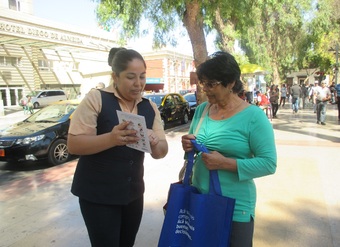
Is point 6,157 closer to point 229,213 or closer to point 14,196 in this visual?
point 14,196

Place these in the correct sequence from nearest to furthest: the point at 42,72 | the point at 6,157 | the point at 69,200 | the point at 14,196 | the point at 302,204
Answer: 1. the point at 302,204
2. the point at 69,200
3. the point at 14,196
4. the point at 6,157
5. the point at 42,72

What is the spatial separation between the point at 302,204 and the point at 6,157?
5.58 meters

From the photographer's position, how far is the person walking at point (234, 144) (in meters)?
1.71

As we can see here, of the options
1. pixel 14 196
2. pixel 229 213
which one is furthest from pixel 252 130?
pixel 14 196

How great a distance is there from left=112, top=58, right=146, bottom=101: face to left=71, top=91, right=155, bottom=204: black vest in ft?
0.24

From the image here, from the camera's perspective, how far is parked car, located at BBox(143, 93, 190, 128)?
12.4 metres

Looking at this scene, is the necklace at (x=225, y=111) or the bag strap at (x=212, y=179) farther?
the necklace at (x=225, y=111)

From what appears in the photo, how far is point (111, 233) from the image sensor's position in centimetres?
188

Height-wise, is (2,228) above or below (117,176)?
below

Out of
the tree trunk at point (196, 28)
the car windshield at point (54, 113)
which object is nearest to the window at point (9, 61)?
the car windshield at point (54, 113)

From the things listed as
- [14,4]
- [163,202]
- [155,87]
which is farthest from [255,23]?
[155,87]

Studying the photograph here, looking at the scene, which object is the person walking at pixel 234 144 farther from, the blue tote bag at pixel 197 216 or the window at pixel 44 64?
the window at pixel 44 64

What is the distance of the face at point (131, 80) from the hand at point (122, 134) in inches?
11.1

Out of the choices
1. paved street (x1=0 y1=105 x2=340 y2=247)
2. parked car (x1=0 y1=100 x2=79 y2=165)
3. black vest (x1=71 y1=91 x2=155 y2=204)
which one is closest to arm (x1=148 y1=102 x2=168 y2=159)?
black vest (x1=71 y1=91 x2=155 y2=204)
